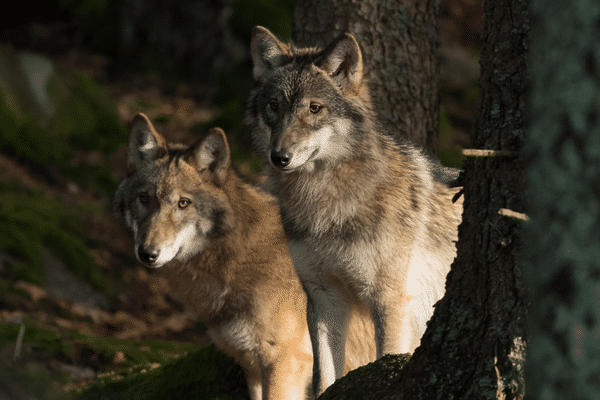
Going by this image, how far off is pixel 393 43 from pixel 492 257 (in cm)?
309

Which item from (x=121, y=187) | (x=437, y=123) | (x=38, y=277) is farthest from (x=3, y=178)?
(x=437, y=123)

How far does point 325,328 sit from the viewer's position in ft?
13.6

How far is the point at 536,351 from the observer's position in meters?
1.60

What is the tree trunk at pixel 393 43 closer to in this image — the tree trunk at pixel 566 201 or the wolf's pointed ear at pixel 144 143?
the wolf's pointed ear at pixel 144 143

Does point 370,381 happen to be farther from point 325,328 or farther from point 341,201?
point 341,201

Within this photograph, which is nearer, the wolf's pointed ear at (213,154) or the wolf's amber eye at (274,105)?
the wolf's amber eye at (274,105)

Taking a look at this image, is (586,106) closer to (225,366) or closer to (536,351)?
(536,351)

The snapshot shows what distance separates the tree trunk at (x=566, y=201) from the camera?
1493 millimetres

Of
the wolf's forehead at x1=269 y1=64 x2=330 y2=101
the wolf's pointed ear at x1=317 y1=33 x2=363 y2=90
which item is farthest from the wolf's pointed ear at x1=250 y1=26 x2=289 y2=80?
the wolf's pointed ear at x1=317 y1=33 x2=363 y2=90

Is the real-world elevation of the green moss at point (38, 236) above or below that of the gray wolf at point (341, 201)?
below

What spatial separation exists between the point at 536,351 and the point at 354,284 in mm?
2349

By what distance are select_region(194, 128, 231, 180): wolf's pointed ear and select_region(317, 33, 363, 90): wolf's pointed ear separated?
0.96m

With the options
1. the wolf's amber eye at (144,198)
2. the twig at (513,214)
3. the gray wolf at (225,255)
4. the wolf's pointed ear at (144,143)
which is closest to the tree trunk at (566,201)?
the twig at (513,214)

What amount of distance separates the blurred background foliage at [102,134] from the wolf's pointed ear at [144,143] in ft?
2.18
